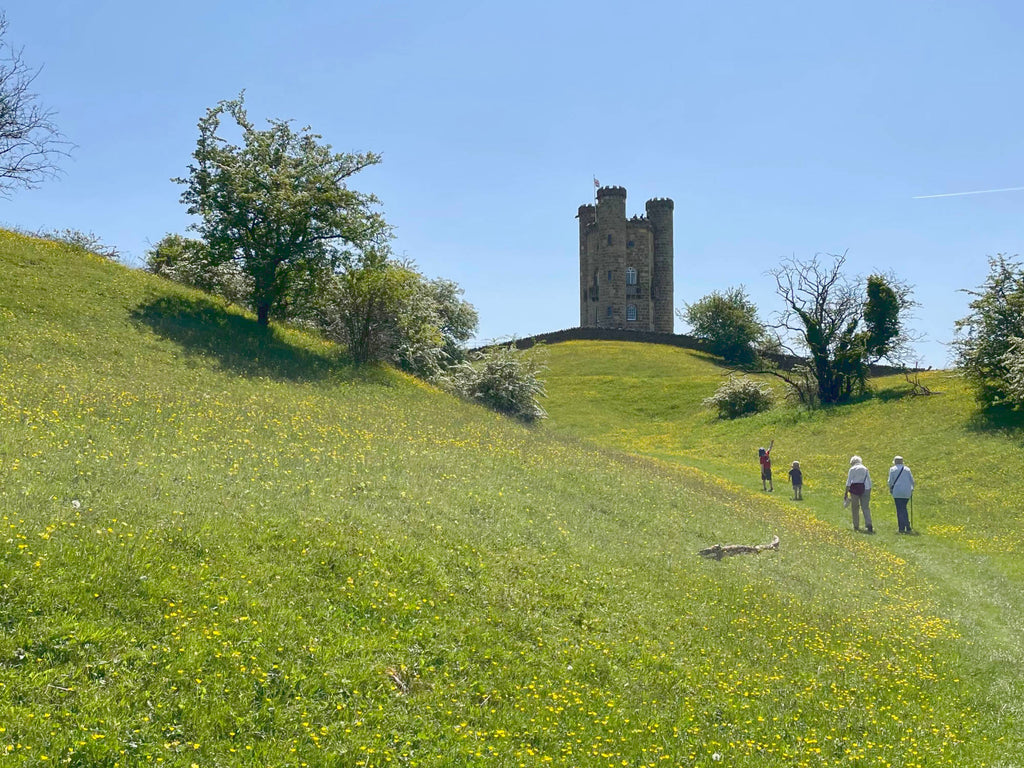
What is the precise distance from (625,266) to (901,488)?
80.6 meters

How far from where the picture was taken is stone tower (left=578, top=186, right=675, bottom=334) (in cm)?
10044

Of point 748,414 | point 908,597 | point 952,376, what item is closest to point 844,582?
point 908,597

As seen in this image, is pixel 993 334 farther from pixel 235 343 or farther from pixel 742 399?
pixel 235 343

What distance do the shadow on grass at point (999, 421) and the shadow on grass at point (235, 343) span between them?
2818 cm

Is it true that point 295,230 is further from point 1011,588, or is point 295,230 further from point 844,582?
point 1011,588

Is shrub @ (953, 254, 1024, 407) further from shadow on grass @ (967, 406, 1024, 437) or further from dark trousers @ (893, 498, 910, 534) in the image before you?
dark trousers @ (893, 498, 910, 534)

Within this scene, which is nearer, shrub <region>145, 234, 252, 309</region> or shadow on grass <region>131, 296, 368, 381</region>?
shadow on grass <region>131, 296, 368, 381</region>

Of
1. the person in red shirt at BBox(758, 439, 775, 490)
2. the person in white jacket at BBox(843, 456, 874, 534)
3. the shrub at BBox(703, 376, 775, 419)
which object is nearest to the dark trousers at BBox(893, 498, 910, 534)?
the person in white jacket at BBox(843, 456, 874, 534)

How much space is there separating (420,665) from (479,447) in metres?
14.7

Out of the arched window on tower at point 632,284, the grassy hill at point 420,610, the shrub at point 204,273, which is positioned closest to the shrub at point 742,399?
the grassy hill at point 420,610

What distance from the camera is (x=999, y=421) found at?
117 feet

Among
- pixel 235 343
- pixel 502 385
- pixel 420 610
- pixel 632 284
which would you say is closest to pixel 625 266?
pixel 632 284

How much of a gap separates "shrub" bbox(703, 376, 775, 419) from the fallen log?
33290 millimetres

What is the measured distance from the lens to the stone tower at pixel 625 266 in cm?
10044
